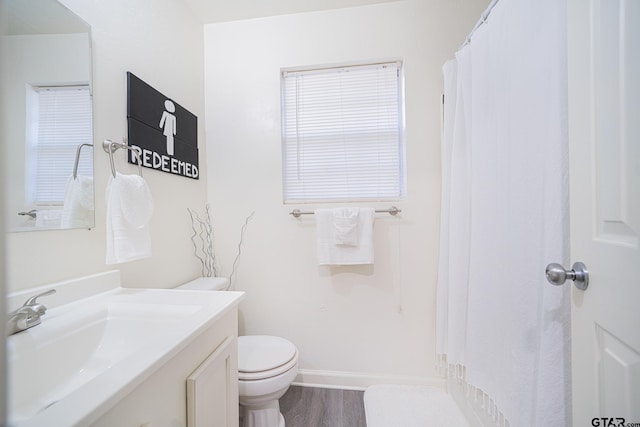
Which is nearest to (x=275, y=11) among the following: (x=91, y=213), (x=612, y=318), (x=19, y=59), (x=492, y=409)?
(x=19, y=59)

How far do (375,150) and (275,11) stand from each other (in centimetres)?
111

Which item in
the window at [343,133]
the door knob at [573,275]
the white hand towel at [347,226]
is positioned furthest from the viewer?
the window at [343,133]

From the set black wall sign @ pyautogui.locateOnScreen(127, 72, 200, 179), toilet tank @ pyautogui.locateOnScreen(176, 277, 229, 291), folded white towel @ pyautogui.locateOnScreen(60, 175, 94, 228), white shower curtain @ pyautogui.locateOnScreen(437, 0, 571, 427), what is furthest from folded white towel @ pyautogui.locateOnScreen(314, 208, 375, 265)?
folded white towel @ pyautogui.locateOnScreen(60, 175, 94, 228)

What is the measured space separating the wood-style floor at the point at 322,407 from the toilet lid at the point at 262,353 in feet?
1.39

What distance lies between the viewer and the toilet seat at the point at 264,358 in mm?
1093

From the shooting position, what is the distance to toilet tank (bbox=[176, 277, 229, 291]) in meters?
1.32

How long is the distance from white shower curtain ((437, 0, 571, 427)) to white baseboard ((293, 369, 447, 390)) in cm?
33

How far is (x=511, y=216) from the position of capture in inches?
33.9

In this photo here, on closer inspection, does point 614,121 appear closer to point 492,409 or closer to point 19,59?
point 492,409

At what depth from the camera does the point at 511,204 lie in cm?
86

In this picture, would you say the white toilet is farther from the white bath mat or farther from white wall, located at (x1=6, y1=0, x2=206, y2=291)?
the white bath mat

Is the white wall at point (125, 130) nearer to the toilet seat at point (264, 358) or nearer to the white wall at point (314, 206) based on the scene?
the white wall at point (314, 206)

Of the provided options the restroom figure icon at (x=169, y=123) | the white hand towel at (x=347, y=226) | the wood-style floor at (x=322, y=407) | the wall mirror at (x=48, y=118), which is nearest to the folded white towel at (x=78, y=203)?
the wall mirror at (x=48, y=118)

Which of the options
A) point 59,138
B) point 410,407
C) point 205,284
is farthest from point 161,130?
point 410,407
